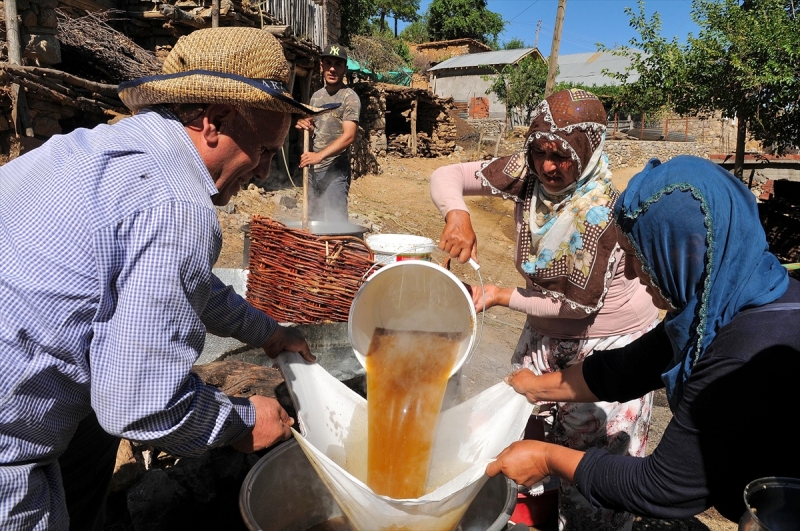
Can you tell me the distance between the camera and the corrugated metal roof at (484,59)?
29953 mm

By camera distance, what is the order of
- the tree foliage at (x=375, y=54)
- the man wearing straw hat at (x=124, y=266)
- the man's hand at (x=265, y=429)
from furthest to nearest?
the tree foliage at (x=375, y=54), the man's hand at (x=265, y=429), the man wearing straw hat at (x=124, y=266)

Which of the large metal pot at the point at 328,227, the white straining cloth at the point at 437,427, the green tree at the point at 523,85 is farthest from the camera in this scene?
the green tree at the point at 523,85

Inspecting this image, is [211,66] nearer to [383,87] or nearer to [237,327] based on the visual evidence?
[237,327]

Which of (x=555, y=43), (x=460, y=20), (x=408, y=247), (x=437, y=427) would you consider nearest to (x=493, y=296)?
(x=408, y=247)

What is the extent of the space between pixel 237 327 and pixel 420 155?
17419 mm

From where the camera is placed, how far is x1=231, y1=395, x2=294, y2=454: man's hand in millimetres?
1625

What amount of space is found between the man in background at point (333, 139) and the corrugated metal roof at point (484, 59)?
25818mm

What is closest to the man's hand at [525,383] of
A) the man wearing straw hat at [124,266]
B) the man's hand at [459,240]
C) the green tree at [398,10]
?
the man's hand at [459,240]

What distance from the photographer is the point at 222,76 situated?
1.39 meters

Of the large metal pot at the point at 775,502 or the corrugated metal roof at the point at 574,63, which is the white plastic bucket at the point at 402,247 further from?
the corrugated metal roof at the point at 574,63

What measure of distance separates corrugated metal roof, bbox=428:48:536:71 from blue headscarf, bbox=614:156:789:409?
1189 inches

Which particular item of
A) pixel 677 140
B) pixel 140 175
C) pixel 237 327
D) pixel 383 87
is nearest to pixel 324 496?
pixel 237 327

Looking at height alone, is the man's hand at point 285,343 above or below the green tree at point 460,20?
below

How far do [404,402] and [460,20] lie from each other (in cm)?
3858
